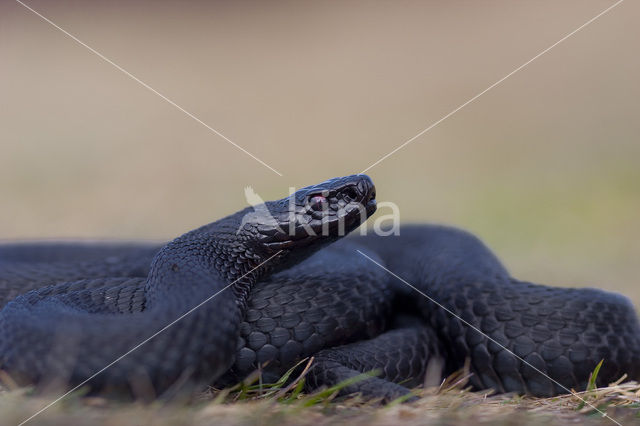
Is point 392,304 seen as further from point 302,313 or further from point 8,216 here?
point 8,216

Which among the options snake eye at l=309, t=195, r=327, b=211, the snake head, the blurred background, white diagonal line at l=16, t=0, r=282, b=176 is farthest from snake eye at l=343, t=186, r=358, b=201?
white diagonal line at l=16, t=0, r=282, b=176

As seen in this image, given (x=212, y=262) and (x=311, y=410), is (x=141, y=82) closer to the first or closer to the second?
(x=212, y=262)

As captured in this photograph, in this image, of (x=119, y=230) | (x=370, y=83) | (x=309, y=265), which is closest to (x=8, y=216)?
(x=119, y=230)

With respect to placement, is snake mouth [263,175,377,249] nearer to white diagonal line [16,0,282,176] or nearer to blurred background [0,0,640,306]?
blurred background [0,0,640,306]

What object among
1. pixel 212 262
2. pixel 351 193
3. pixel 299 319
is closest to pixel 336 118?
pixel 351 193

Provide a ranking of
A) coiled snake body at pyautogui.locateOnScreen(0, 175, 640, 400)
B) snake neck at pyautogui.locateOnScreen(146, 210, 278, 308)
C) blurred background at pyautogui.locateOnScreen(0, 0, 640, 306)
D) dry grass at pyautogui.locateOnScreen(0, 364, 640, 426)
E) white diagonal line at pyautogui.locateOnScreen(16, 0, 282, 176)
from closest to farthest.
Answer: dry grass at pyautogui.locateOnScreen(0, 364, 640, 426)
coiled snake body at pyautogui.locateOnScreen(0, 175, 640, 400)
snake neck at pyautogui.locateOnScreen(146, 210, 278, 308)
blurred background at pyautogui.locateOnScreen(0, 0, 640, 306)
white diagonal line at pyautogui.locateOnScreen(16, 0, 282, 176)

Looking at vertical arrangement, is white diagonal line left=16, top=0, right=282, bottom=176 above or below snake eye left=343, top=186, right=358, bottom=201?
above
